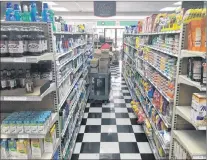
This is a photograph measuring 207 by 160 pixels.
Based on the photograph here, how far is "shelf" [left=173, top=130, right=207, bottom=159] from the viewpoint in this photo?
172 centimetres

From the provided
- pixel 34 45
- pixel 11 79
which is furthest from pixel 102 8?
pixel 11 79

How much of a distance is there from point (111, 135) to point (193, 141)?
80.6 inches

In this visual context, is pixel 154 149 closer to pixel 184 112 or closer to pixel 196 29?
pixel 184 112

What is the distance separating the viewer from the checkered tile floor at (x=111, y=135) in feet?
10.5

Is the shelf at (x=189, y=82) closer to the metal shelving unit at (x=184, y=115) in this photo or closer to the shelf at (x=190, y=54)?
the metal shelving unit at (x=184, y=115)

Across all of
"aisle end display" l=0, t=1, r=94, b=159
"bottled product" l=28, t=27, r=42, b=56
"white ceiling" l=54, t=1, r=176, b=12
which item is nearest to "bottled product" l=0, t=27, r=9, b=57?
"aisle end display" l=0, t=1, r=94, b=159

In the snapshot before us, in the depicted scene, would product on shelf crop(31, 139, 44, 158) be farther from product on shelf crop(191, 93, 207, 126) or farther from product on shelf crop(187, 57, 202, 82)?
product on shelf crop(187, 57, 202, 82)

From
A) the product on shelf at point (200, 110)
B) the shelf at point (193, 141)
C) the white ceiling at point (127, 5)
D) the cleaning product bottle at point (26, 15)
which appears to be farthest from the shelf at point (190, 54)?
the white ceiling at point (127, 5)

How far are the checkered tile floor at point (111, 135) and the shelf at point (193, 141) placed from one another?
3.80ft

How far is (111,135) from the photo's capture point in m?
3.80

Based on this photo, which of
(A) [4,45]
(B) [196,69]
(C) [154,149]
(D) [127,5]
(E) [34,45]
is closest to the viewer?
(A) [4,45]

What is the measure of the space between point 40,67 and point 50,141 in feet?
2.60

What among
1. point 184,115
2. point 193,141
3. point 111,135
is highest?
point 184,115

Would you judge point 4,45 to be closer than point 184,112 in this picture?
Yes
